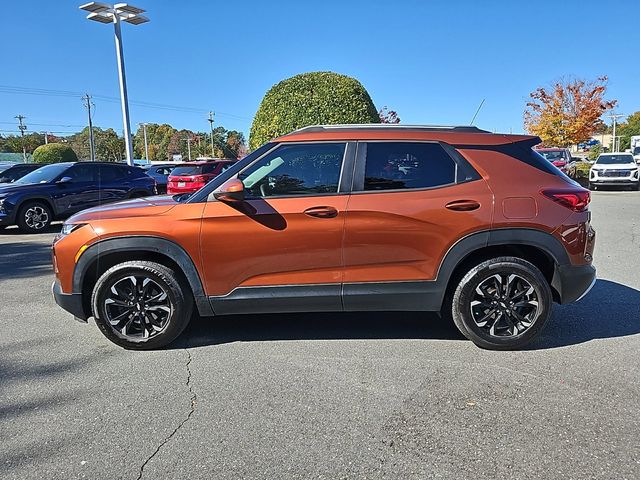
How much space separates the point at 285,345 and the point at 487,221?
1946mm

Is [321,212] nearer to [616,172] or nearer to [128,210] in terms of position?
[128,210]

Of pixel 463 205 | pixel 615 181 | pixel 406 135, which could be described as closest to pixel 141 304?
pixel 406 135

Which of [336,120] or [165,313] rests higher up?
[336,120]

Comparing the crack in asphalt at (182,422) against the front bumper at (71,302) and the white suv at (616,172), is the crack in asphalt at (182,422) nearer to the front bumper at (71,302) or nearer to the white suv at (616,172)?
the front bumper at (71,302)

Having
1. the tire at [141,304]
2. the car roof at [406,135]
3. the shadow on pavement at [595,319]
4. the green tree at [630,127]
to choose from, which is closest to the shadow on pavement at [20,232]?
the tire at [141,304]

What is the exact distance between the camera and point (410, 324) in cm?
459

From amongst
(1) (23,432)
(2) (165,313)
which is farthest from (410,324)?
(1) (23,432)

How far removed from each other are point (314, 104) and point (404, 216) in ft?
26.2

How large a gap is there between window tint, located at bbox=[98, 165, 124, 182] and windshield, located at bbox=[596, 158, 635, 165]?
1923 centimetres

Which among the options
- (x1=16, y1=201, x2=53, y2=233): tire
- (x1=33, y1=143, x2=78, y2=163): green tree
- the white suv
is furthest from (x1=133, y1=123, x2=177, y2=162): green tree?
(x1=16, y1=201, x2=53, y2=233): tire

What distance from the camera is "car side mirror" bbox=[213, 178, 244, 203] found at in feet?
12.1

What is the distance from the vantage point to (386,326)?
14.9ft

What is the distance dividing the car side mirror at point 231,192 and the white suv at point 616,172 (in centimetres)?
2057

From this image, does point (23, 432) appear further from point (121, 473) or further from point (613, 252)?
point (613, 252)
